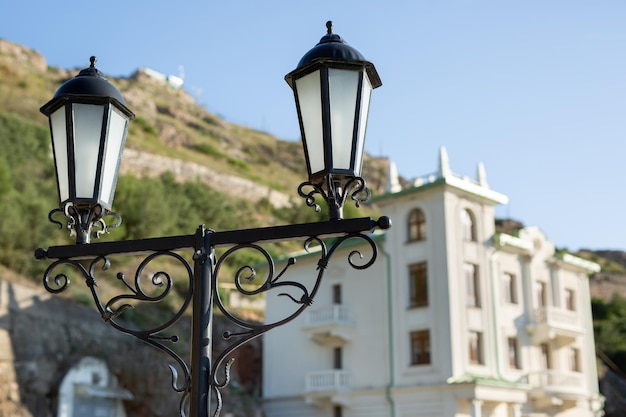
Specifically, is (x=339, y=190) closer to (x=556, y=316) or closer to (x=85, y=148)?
(x=85, y=148)

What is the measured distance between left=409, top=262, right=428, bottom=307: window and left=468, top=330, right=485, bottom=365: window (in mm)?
1982

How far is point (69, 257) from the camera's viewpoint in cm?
425

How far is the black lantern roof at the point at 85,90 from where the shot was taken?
434 centimetres

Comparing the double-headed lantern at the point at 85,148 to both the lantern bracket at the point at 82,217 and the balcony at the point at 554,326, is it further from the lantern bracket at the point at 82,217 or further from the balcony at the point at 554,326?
the balcony at the point at 554,326

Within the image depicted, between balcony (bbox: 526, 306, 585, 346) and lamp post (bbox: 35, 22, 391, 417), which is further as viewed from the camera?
balcony (bbox: 526, 306, 585, 346)

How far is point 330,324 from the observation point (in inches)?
1109

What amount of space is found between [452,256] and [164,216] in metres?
18.6

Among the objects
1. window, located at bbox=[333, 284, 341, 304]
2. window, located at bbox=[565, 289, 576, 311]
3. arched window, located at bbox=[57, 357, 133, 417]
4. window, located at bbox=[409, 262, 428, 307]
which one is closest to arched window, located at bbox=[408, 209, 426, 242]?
window, located at bbox=[409, 262, 428, 307]

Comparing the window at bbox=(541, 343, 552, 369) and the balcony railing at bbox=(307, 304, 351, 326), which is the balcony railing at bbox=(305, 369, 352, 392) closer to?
the balcony railing at bbox=(307, 304, 351, 326)

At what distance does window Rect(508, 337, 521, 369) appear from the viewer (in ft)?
93.1

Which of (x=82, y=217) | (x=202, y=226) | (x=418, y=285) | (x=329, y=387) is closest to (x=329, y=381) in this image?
(x=329, y=387)

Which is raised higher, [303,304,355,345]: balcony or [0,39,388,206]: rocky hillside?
[0,39,388,206]: rocky hillside

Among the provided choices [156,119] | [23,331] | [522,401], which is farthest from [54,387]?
[156,119]

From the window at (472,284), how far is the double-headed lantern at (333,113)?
943 inches
